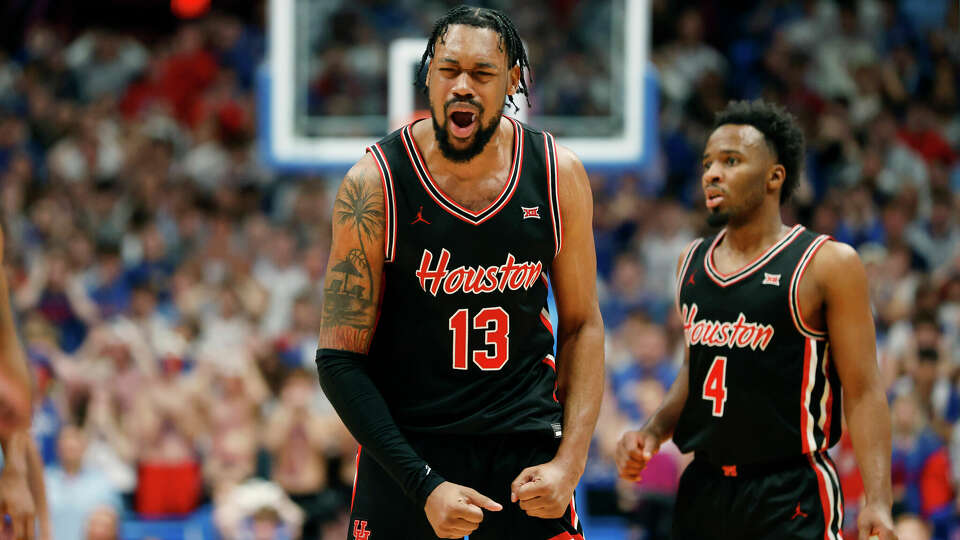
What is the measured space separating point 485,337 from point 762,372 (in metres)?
1.24

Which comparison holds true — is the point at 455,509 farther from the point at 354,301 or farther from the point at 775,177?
the point at 775,177

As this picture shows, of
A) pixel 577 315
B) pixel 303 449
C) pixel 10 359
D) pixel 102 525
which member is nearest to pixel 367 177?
pixel 577 315

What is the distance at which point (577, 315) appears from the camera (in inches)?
148

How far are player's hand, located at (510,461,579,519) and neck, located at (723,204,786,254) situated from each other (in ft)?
4.63

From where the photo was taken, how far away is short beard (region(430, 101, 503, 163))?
3532 millimetres

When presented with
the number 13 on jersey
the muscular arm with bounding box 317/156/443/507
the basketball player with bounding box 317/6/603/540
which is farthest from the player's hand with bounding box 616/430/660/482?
the muscular arm with bounding box 317/156/443/507

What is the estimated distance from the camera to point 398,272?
11.7 feet

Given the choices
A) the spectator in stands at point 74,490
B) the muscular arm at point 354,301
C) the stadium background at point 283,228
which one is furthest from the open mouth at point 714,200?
the spectator in stands at point 74,490

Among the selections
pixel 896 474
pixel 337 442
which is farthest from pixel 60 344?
pixel 896 474

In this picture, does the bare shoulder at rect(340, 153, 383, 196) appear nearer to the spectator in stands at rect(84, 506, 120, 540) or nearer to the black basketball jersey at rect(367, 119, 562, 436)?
the black basketball jersey at rect(367, 119, 562, 436)

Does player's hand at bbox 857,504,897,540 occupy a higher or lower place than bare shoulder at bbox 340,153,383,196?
lower

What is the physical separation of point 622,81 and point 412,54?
54.7 inches

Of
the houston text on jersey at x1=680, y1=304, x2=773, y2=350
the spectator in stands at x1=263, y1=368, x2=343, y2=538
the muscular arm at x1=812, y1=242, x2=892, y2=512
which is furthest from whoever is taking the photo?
the spectator in stands at x1=263, y1=368, x2=343, y2=538

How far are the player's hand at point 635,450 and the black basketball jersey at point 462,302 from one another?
2.93ft
